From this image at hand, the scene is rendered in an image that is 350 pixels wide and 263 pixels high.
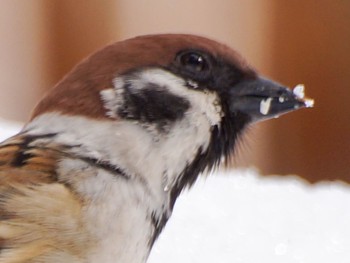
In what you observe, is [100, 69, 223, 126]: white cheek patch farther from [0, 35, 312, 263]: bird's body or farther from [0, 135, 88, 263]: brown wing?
[0, 135, 88, 263]: brown wing

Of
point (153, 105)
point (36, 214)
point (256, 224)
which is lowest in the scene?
point (256, 224)

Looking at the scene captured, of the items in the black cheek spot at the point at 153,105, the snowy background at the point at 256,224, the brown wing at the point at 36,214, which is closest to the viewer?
the brown wing at the point at 36,214

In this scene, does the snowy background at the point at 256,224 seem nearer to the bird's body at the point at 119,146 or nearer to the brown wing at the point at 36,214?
the bird's body at the point at 119,146

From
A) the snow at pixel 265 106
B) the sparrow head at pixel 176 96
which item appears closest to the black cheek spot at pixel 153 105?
the sparrow head at pixel 176 96

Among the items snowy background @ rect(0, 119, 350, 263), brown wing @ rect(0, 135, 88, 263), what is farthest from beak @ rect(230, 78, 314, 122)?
brown wing @ rect(0, 135, 88, 263)

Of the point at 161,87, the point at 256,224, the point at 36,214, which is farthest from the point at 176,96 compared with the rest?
the point at 256,224

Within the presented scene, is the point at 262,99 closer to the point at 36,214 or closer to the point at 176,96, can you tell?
the point at 176,96
